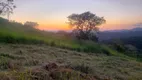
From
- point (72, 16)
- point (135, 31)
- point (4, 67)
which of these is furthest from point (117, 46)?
point (135, 31)

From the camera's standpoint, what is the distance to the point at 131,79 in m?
9.59

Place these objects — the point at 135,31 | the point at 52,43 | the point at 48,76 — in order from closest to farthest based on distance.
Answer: the point at 48,76
the point at 52,43
the point at 135,31

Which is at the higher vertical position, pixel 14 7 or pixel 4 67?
pixel 14 7

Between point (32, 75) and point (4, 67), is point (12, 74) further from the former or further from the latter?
point (4, 67)

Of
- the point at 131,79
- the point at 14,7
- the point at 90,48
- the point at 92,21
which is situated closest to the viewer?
the point at 131,79

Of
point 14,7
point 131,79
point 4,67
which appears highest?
point 14,7

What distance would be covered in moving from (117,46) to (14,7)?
46.4 ft

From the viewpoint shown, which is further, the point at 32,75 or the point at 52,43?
the point at 52,43

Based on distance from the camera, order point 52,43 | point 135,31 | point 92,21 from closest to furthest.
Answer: point 52,43 → point 92,21 → point 135,31

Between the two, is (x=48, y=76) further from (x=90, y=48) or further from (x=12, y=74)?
(x=90, y=48)

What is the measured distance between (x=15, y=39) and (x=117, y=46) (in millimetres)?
16401

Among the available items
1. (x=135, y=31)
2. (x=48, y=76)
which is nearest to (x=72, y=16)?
(x=48, y=76)

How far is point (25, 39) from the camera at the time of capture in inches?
758

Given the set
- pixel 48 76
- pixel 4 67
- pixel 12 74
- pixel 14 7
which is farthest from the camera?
pixel 14 7
